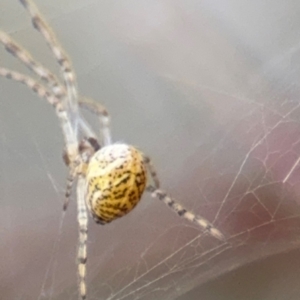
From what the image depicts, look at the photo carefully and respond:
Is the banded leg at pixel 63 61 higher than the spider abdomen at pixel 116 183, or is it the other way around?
the banded leg at pixel 63 61

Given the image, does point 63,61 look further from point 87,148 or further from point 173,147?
point 173,147

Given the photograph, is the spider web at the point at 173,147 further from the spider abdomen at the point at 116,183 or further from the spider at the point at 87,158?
the spider abdomen at the point at 116,183

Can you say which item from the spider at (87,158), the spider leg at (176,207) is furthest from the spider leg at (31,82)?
the spider leg at (176,207)

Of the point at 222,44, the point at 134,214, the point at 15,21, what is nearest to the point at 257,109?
the point at 222,44

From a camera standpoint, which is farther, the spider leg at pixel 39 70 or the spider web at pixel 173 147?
the spider web at pixel 173 147

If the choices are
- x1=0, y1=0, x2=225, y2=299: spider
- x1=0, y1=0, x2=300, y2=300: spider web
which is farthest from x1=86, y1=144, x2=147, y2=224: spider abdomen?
x1=0, y1=0, x2=300, y2=300: spider web

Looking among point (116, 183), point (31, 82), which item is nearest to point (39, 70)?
point (31, 82)

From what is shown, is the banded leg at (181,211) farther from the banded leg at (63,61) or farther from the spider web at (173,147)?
the banded leg at (63,61)

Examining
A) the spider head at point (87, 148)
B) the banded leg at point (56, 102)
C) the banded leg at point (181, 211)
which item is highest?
the banded leg at point (56, 102)
